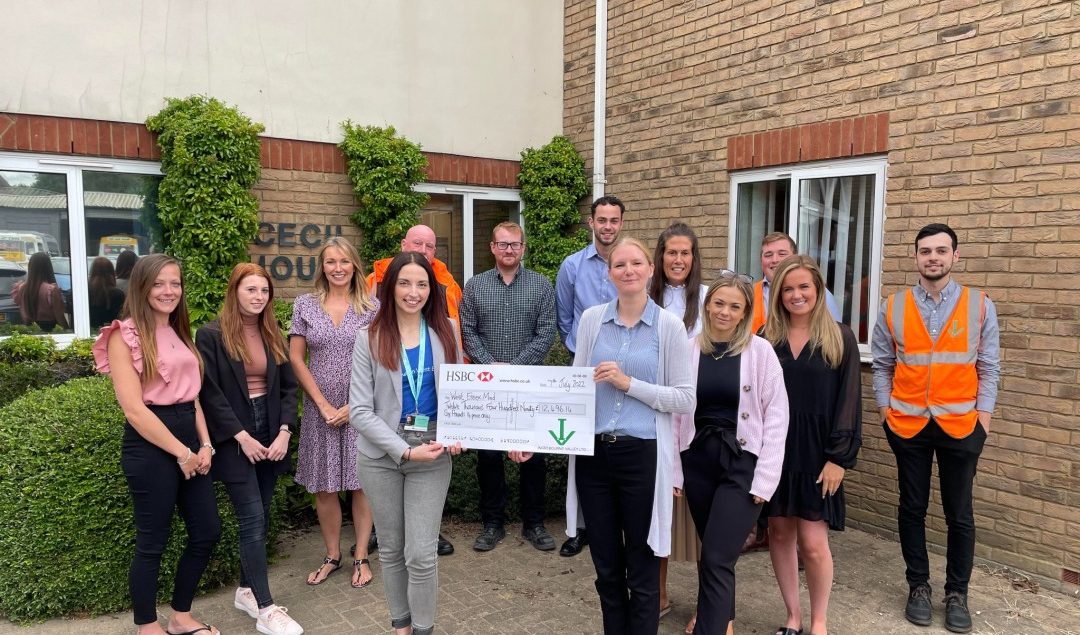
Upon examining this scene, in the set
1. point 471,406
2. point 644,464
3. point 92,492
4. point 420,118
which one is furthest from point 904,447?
point 420,118

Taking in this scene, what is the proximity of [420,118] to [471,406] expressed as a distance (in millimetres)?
4487

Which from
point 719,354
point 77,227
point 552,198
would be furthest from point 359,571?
point 552,198

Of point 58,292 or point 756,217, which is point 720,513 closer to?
point 756,217

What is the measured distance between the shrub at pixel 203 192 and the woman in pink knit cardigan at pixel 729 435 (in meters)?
4.08

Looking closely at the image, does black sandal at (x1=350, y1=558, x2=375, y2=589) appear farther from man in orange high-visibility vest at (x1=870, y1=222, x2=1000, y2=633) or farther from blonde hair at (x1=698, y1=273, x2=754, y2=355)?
man in orange high-visibility vest at (x1=870, y1=222, x2=1000, y2=633)

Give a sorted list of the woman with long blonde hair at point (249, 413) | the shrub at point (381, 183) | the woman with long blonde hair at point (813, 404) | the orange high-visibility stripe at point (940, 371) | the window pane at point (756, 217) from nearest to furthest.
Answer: the woman with long blonde hair at point (813, 404) → the woman with long blonde hair at point (249, 413) → the orange high-visibility stripe at point (940, 371) → the window pane at point (756, 217) → the shrub at point (381, 183)

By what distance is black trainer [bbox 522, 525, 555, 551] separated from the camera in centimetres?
500

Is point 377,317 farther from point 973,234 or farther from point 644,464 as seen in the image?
point 973,234

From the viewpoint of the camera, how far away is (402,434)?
334 cm

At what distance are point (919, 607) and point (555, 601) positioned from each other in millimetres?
1986

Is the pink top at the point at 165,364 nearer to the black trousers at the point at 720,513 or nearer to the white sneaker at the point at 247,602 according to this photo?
the white sneaker at the point at 247,602

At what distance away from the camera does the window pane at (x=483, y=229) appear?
25.0 feet

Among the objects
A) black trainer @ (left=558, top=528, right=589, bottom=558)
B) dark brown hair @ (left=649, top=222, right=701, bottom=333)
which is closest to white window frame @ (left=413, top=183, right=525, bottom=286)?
black trainer @ (left=558, top=528, right=589, bottom=558)

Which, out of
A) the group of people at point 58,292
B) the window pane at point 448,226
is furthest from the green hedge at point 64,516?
the window pane at point 448,226
